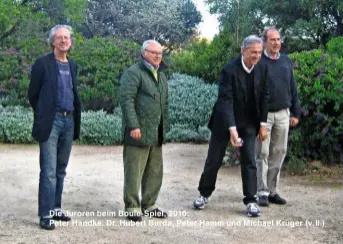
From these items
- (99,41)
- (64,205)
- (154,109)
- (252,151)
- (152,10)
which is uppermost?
(152,10)

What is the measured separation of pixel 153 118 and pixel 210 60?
7.82 m

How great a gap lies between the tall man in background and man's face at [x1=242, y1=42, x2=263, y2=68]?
328 mm

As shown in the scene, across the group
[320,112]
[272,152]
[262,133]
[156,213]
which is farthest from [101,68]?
[156,213]

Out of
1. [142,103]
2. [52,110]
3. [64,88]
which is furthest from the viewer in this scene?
[142,103]

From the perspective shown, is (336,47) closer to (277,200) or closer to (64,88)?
(277,200)

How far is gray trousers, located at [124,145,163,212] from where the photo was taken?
6.39m

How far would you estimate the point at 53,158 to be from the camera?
6098 mm

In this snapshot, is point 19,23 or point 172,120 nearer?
point 172,120

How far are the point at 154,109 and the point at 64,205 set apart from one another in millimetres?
1574

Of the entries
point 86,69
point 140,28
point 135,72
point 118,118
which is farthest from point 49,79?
point 140,28

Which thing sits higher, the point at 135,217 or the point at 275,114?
the point at 275,114

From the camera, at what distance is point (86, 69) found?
1389 centimetres

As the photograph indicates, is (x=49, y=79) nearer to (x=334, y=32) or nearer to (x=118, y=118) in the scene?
(x=118, y=118)

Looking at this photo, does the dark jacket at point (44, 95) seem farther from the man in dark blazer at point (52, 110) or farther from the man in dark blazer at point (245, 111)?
the man in dark blazer at point (245, 111)
